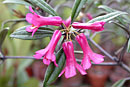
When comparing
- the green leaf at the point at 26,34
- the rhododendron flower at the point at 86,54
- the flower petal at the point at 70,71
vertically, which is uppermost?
the green leaf at the point at 26,34

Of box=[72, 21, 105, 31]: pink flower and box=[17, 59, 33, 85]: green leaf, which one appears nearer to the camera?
box=[72, 21, 105, 31]: pink flower

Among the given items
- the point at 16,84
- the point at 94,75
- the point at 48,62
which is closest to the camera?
the point at 48,62

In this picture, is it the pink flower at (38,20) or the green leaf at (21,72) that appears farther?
the green leaf at (21,72)

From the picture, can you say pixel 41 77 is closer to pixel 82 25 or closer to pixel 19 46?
pixel 19 46

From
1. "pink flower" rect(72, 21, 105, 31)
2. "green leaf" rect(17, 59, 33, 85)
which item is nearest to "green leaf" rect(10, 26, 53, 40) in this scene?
"pink flower" rect(72, 21, 105, 31)

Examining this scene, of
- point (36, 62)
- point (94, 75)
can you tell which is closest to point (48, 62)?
point (94, 75)

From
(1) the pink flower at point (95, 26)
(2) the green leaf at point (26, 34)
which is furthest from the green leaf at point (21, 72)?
(1) the pink flower at point (95, 26)

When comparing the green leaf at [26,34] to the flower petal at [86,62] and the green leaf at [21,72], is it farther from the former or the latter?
the green leaf at [21,72]

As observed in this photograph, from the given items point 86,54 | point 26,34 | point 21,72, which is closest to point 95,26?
point 86,54

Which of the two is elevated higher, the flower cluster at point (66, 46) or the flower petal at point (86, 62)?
the flower cluster at point (66, 46)

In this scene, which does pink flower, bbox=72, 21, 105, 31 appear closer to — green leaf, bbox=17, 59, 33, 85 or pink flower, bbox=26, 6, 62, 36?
pink flower, bbox=26, 6, 62, 36

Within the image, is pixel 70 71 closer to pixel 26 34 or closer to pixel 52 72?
pixel 52 72
